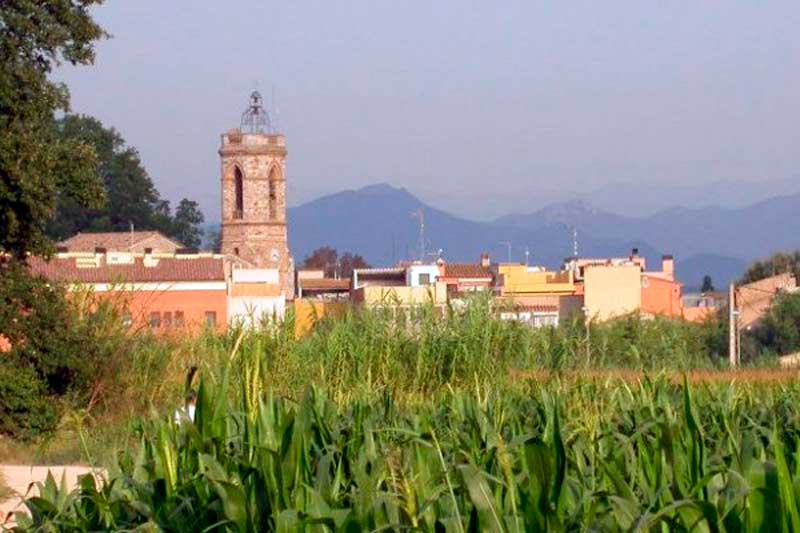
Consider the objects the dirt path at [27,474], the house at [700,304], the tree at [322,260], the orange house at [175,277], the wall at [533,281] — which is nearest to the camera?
the dirt path at [27,474]

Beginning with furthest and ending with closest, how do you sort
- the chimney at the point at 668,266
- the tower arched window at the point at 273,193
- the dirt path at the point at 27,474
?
the tower arched window at the point at 273,193 < the chimney at the point at 668,266 < the dirt path at the point at 27,474

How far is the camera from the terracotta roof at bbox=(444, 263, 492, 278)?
6419cm

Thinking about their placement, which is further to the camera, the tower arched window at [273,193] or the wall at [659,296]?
the tower arched window at [273,193]

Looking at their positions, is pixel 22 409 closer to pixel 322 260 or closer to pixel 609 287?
pixel 609 287

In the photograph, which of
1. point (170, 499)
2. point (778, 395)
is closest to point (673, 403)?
point (778, 395)

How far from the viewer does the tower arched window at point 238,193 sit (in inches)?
3371

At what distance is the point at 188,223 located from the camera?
336ft

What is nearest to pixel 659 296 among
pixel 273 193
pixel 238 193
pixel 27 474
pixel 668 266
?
pixel 668 266

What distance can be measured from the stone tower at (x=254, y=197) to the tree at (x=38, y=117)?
62.7 meters

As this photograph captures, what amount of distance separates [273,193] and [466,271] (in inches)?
862

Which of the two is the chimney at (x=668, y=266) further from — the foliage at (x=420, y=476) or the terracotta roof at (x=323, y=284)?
the foliage at (x=420, y=476)

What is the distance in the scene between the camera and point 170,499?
6.05 m

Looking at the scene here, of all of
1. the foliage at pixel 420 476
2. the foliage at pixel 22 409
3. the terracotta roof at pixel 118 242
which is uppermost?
the terracotta roof at pixel 118 242

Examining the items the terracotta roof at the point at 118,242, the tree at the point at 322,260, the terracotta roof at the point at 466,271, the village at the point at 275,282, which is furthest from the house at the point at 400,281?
the tree at the point at 322,260
